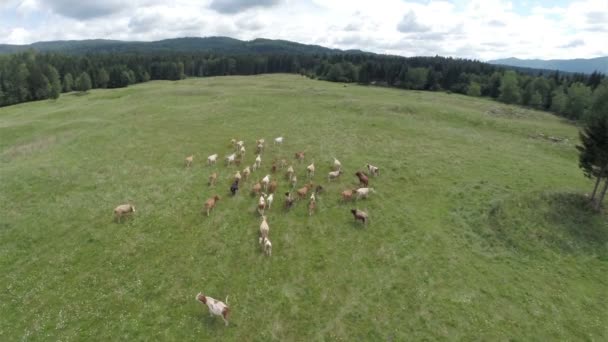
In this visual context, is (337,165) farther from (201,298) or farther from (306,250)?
(201,298)

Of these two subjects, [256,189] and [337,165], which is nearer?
[256,189]

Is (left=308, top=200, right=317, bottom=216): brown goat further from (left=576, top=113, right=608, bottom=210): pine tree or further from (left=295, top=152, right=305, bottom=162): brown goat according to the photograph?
(left=576, top=113, right=608, bottom=210): pine tree

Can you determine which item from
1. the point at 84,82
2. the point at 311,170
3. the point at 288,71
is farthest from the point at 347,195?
the point at 288,71

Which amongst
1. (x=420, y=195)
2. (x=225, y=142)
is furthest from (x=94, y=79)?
(x=420, y=195)

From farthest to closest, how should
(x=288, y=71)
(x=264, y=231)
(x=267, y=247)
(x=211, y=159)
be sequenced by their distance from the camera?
(x=288, y=71), (x=211, y=159), (x=264, y=231), (x=267, y=247)

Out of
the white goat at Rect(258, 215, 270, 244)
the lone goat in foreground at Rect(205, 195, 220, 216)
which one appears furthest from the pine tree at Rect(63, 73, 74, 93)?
the white goat at Rect(258, 215, 270, 244)

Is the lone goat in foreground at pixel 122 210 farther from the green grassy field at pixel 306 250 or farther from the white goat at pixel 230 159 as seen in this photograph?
the white goat at pixel 230 159

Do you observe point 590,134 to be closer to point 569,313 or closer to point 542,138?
point 569,313
